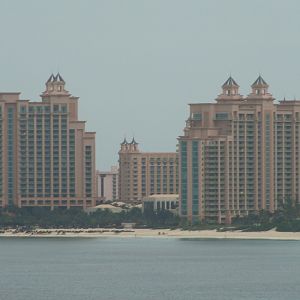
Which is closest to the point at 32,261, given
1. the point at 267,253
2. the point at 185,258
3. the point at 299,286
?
the point at 185,258

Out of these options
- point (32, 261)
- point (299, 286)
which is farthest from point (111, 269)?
point (299, 286)

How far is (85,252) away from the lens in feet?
622

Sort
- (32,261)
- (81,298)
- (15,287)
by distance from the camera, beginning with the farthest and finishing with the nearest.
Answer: (32,261) → (15,287) → (81,298)

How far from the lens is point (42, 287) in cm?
13500

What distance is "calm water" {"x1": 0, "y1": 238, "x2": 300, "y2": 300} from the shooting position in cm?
12938

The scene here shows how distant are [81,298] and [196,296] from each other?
7.76 meters

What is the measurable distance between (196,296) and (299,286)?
35.8 ft

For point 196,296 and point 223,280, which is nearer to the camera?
point 196,296

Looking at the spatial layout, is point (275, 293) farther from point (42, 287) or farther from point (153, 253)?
point (153, 253)

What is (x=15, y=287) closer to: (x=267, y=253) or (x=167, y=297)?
(x=167, y=297)

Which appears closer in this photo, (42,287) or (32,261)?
(42,287)

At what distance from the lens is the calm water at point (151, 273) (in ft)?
424

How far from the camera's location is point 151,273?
493 feet

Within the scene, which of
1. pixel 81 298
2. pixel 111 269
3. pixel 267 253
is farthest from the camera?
pixel 267 253
